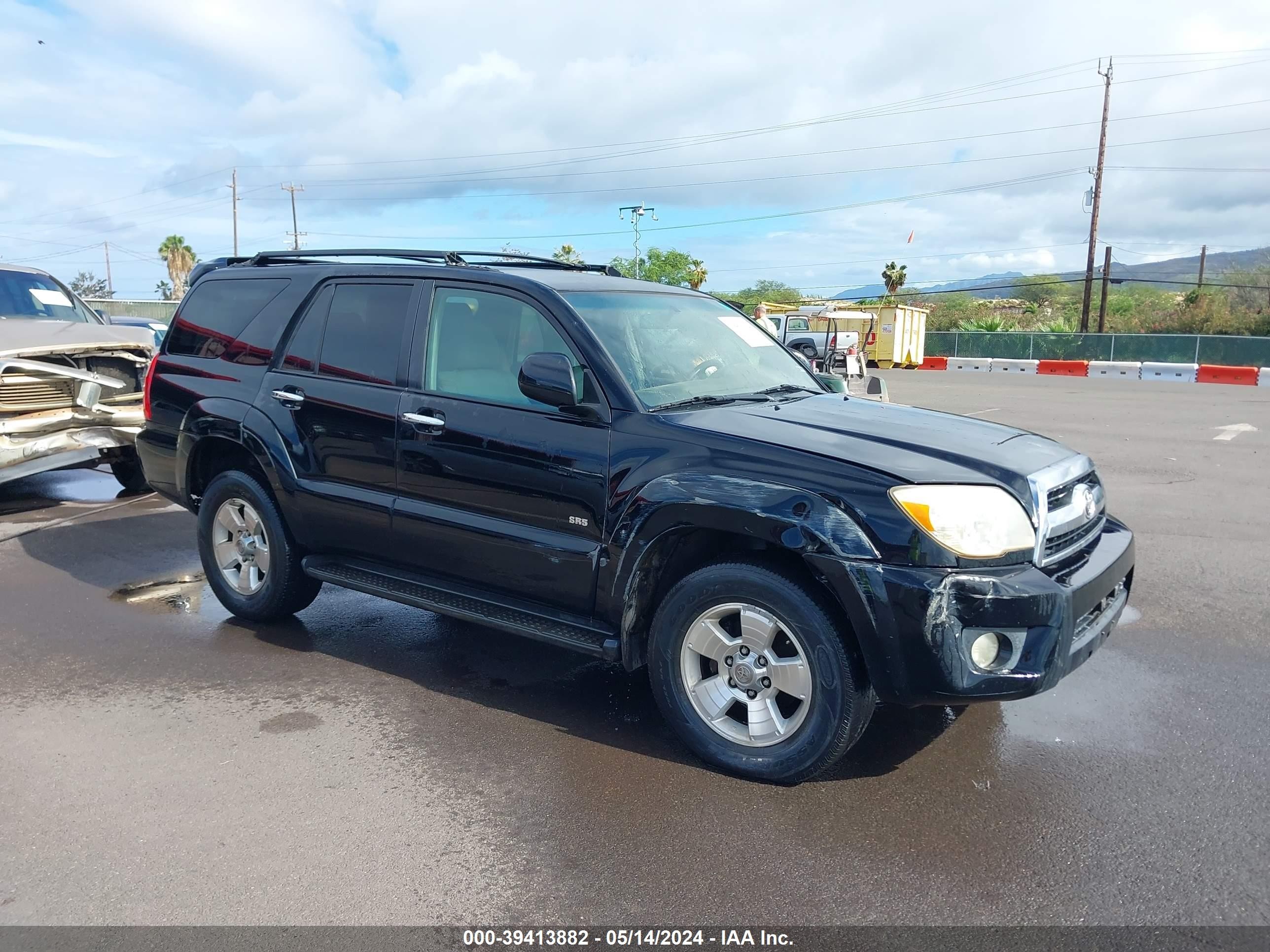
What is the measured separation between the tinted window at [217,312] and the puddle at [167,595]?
1.47 m

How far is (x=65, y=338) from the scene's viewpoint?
27.7ft

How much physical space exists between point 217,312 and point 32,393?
3492 millimetres

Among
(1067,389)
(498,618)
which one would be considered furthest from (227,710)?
(1067,389)

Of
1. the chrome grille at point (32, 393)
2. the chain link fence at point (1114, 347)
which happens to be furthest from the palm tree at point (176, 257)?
the chrome grille at point (32, 393)

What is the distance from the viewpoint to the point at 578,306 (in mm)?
4375

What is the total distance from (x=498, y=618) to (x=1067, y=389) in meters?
21.3

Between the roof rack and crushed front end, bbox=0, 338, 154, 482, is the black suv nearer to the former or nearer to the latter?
the roof rack

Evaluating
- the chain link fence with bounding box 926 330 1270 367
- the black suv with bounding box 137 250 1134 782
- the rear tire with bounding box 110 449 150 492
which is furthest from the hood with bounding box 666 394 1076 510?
the chain link fence with bounding box 926 330 1270 367

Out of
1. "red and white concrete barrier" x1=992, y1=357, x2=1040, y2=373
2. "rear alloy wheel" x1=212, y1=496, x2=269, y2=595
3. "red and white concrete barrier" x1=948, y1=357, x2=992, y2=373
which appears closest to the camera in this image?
"rear alloy wheel" x1=212, y1=496, x2=269, y2=595

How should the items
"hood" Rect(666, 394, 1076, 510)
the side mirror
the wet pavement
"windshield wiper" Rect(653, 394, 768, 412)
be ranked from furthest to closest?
"windshield wiper" Rect(653, 394, 768, 412) < the side mirror < "hood" Rect(666, 394, 1076, 510) < the wet pavement

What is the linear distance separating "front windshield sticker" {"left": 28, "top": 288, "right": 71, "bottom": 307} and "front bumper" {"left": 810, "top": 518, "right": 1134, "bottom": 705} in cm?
884

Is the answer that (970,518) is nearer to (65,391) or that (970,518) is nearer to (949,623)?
(949,623)

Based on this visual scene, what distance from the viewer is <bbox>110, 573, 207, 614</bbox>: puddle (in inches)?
231

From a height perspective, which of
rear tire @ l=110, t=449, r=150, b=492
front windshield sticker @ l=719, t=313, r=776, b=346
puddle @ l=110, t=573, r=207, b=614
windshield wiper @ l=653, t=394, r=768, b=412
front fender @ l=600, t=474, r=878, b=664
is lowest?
puddle @ l=110, t=573, r=207, b=614
